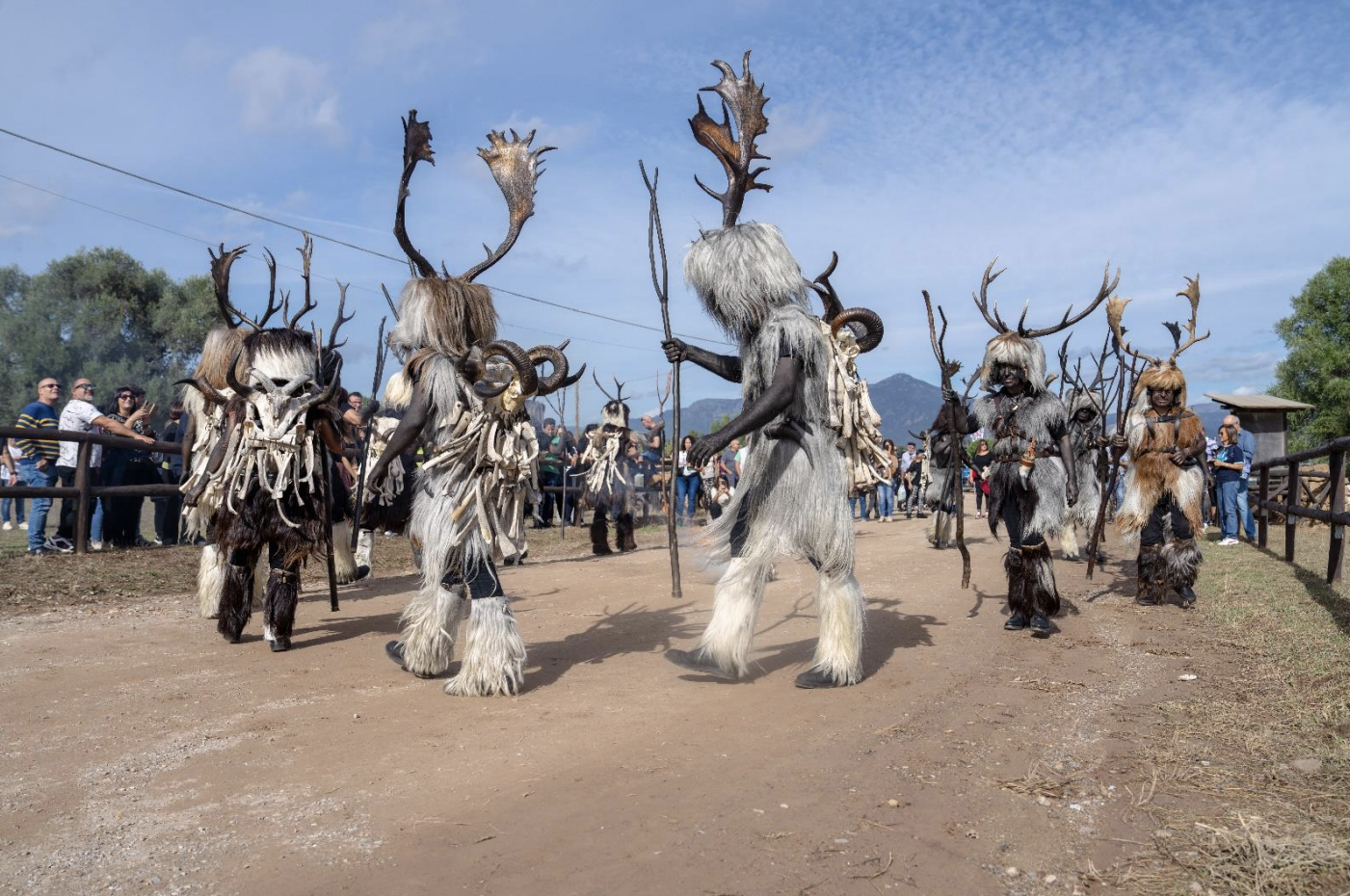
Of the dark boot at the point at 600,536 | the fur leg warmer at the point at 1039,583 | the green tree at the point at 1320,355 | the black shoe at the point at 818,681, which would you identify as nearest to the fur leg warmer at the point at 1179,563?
the fur leg warmer at the point at 1039,583

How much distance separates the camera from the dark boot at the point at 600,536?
12.8 metres

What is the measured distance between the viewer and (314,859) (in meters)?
2.96

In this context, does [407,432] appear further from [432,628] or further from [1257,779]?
[1257,779]

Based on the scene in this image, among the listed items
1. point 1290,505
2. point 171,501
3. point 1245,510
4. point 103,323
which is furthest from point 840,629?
point 103,323

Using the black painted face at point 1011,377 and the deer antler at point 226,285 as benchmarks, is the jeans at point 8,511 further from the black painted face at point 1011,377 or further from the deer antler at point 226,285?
the black painted face at point 1011,377

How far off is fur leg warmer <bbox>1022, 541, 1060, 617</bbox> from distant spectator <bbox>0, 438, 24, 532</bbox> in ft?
30.1

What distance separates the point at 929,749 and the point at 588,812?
4.92ft

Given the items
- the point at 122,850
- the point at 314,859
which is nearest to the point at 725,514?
the point at 314,859

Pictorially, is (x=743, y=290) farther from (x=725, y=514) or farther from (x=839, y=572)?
(x=839, y=572)

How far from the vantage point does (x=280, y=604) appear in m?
6.03

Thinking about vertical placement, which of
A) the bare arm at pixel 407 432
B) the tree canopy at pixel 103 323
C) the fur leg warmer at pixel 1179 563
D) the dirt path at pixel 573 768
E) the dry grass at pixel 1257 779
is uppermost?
the tree canopy at pixel 103 323

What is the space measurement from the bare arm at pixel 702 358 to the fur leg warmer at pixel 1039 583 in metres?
2.81

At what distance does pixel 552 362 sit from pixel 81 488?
7.14 metres

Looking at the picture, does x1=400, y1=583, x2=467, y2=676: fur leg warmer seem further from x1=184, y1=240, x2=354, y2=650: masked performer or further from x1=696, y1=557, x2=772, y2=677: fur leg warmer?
x1=696, y1=557, x2=772, y2=677: fur leg warmer
